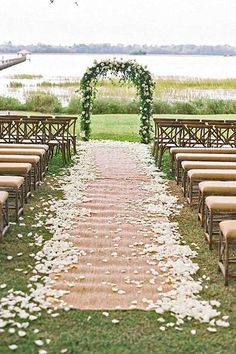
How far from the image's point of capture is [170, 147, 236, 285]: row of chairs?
15.9 feet

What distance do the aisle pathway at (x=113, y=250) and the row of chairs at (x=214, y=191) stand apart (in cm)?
52

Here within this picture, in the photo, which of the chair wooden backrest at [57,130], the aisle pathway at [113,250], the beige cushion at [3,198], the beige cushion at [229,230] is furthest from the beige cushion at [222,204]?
the chair wooden backrest at [57,130]

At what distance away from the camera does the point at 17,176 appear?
6.68 m

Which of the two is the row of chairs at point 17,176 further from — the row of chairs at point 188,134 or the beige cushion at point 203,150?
the row of chairs at point 188,134

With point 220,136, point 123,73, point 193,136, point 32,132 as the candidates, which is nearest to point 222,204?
point 193,136

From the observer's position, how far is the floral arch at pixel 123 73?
13.3 meters

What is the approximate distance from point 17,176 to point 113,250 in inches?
67.5

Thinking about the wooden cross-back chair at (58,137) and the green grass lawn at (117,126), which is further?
the green grass lawn at (117,126)

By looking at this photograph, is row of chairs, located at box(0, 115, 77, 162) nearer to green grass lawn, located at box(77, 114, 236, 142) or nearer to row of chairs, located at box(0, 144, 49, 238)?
row of chairs, located at box(0, 144, 49, 238)

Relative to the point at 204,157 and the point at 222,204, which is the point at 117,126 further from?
the point at 222,204

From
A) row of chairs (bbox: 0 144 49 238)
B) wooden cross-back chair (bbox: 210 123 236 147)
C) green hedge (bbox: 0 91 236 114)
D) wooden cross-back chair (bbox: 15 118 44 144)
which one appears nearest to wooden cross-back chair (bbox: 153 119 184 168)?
wooden cross-back chair (bbox: 210 123 236 147)
